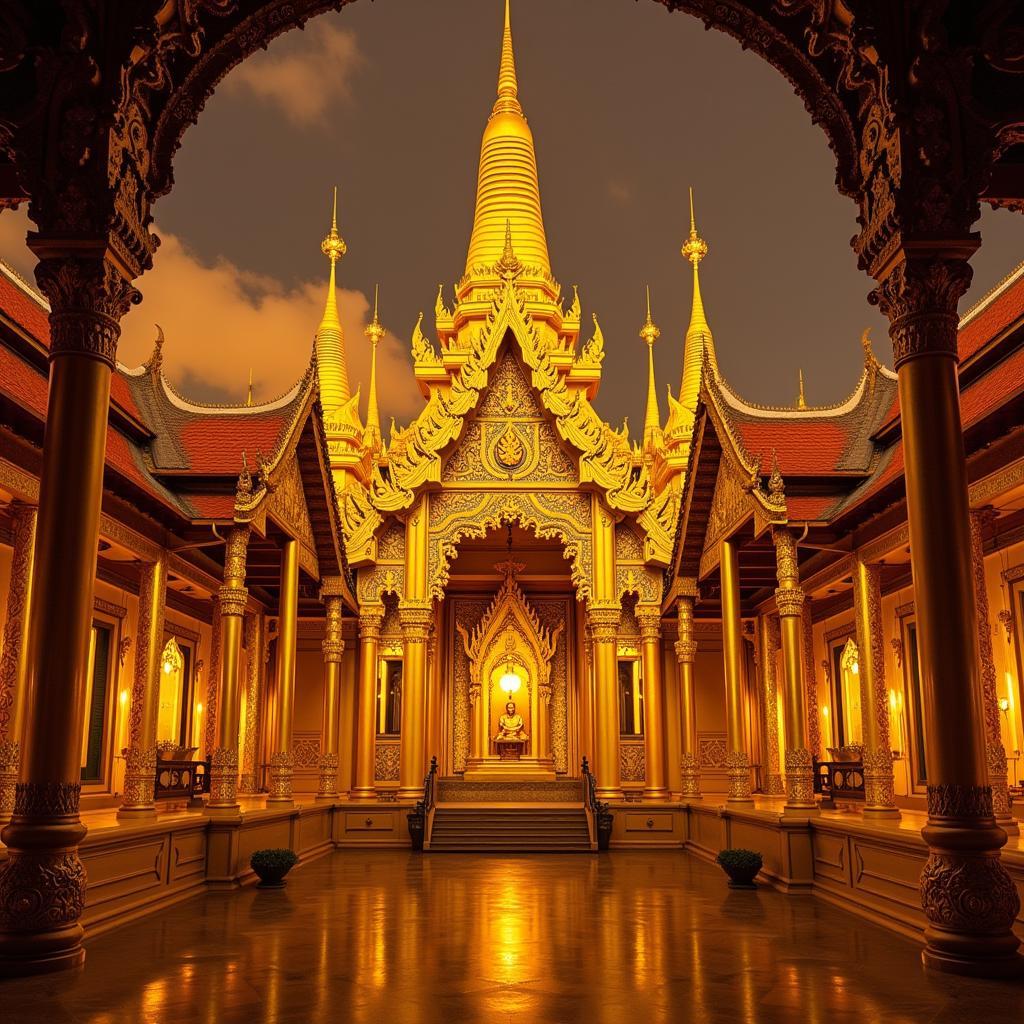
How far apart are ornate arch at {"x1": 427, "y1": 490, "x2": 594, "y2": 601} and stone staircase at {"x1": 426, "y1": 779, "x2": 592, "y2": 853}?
3342mm

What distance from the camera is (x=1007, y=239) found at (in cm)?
4378

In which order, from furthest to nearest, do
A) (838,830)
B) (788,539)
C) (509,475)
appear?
(509,475) → (788,539) → (838,830)

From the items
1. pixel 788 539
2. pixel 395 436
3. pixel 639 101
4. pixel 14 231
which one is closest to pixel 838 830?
pixel 788 539

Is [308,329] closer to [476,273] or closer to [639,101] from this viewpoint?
[639,101]

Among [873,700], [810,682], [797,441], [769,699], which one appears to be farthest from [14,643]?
[810,682]

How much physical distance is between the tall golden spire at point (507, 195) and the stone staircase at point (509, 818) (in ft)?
40.7

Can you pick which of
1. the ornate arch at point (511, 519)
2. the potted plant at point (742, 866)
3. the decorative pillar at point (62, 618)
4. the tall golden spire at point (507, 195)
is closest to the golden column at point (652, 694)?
the ornate arch at point (511, 519)

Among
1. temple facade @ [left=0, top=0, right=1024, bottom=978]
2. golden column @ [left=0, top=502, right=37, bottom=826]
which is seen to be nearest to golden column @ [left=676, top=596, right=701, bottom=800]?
temple facade @ [left=0, top=0, right=1024, bottom=978]

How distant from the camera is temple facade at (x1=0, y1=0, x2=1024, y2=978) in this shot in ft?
36.8

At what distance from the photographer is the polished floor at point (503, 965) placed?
5.48 meters

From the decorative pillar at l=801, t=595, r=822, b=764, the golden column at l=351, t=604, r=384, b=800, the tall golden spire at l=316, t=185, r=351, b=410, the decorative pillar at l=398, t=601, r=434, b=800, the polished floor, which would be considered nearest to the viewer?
the polished floor

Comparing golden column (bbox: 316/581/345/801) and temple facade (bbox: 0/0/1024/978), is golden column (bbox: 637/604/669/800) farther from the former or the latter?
golden column (bbox: 316/581/345/801)

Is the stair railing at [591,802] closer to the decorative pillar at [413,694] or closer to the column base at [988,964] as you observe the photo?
the decorative pillar at [413,694]

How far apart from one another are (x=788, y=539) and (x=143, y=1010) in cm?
877
